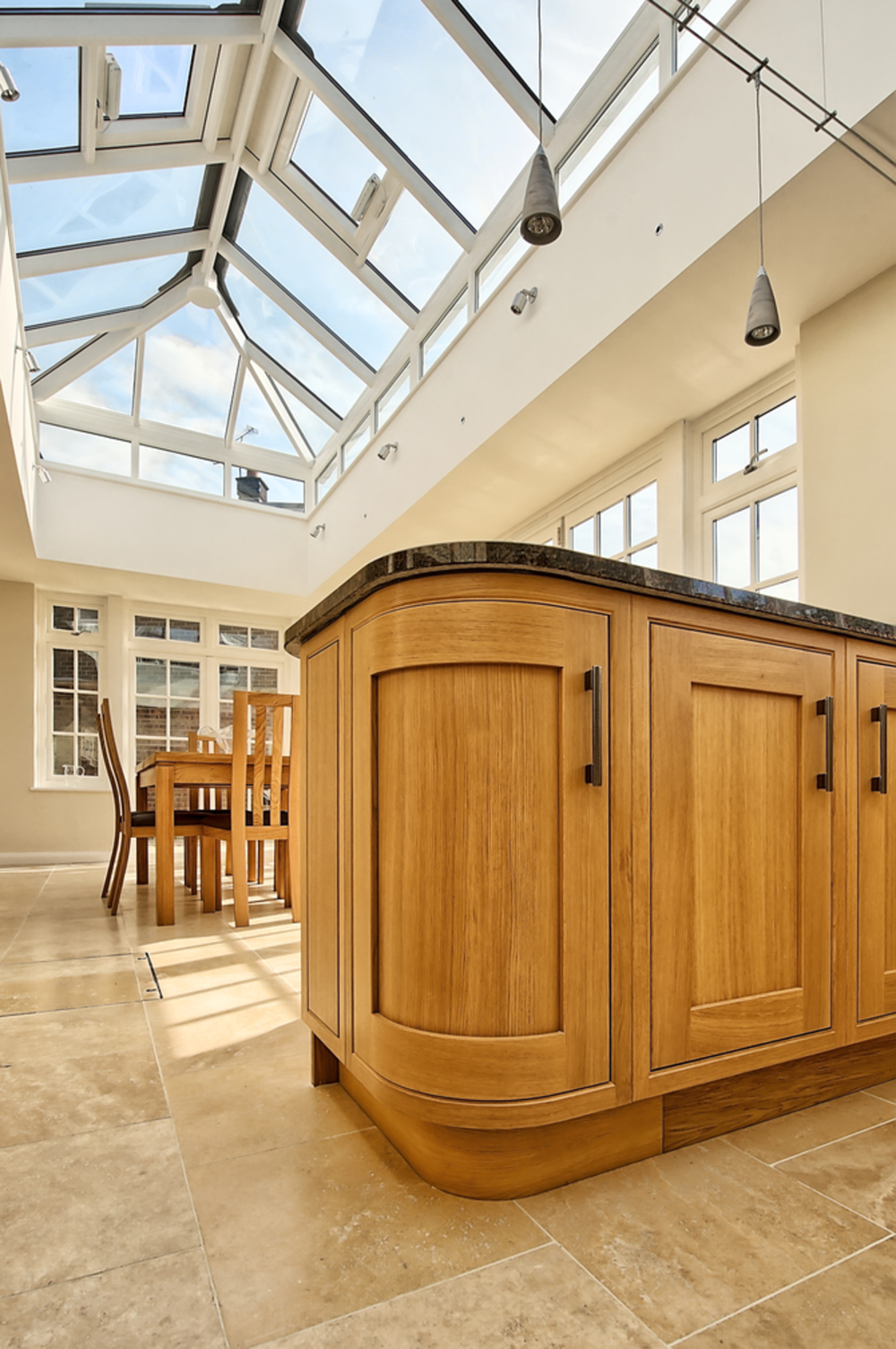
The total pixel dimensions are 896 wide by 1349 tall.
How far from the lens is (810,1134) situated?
1.41 m

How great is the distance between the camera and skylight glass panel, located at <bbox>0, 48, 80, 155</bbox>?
3.77 metres

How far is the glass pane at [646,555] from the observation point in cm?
422

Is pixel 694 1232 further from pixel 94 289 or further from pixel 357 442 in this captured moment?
pixel 94 289

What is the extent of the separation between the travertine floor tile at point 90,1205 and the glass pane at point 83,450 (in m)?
6.16

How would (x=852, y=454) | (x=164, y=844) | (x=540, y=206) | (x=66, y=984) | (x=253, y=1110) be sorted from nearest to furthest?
(x=253, y=1110)
(x=540, y=206)
(x=66, y=984)
(x=852, y=454)
(x=164, y=844)

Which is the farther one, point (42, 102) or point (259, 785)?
point (42, 102)

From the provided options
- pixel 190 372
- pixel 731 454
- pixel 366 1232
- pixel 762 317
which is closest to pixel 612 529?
pixel 731 454

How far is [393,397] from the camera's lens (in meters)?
5.97

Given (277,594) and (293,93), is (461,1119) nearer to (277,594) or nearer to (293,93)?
(293,93)

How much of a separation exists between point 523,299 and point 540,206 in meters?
1.96

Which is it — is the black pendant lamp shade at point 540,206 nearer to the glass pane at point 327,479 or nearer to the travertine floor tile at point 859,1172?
the travertine floor tile at point 859,1172

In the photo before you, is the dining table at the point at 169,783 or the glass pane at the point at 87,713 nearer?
the dining table at the point at 169,783

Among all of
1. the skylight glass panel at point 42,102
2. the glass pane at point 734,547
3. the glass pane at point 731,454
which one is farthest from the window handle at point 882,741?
the skylight glass panel at point 42,102

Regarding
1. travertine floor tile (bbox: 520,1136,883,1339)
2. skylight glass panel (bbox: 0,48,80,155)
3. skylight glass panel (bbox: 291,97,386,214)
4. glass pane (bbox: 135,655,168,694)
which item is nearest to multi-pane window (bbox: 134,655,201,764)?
glass pane (bbox: 135,655,168,694)
